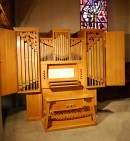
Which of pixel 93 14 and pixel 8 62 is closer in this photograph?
pixel 8 62

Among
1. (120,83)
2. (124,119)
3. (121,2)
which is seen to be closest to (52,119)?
(124,119)

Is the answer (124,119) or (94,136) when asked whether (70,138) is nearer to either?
(94,136)

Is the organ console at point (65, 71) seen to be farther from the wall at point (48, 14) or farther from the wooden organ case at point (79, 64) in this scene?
the wall at point (48, 14)

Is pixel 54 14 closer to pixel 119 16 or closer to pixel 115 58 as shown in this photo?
pixel 119 16

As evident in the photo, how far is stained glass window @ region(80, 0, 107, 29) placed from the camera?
21.3 feet

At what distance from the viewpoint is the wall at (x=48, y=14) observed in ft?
19.1

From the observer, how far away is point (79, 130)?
393cm

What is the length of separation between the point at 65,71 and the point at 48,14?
215 cm

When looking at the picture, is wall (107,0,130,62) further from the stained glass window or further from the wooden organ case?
the wooden organ case

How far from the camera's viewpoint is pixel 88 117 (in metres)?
4.33

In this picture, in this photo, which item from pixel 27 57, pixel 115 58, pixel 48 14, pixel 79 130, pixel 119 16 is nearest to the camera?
pixel 79 130

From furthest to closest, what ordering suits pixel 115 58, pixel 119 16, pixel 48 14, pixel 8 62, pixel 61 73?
pixel 119 16, pixel 48 14, pixel 115 58, pixel 61 73, pixel 8 62

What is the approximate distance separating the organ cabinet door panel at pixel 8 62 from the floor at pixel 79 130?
78 centimetres

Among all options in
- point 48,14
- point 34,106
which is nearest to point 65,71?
point 34,106
